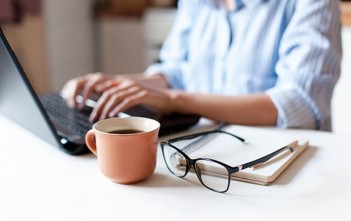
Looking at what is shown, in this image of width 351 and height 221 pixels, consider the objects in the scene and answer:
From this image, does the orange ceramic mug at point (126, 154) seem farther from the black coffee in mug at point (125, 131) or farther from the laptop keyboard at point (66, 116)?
the laptop keyboard at point (66, 116)

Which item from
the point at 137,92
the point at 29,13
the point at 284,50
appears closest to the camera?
the point at 137,92

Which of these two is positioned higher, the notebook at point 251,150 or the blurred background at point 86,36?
the notebook at point 251,150

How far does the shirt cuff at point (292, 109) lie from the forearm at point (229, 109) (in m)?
0.01

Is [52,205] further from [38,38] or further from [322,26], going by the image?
[38,38]

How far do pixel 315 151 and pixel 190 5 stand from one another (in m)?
0.64

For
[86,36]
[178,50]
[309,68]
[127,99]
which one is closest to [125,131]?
[127,99]

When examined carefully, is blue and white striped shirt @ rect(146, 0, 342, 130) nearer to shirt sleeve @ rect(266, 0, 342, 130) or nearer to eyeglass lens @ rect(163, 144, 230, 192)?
shirt sleeve @ rect(266, 0, 342, 130)

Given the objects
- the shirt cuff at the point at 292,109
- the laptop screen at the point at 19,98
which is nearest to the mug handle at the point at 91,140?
the laptop screen at the point at 19,98

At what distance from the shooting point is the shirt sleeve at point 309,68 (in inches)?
40.3

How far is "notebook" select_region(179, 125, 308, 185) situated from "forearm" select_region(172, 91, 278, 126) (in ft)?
0.16

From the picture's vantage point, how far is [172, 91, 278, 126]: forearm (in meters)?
1.00

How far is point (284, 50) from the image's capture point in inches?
→ 42.9

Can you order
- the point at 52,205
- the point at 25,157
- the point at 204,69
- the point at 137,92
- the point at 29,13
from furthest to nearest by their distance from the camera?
the point at 29,13 < the point at 204,69 < the point at 137,92 < the point at 25,157 < the point at 52,205

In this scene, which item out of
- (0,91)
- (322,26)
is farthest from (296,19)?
(0,91)
